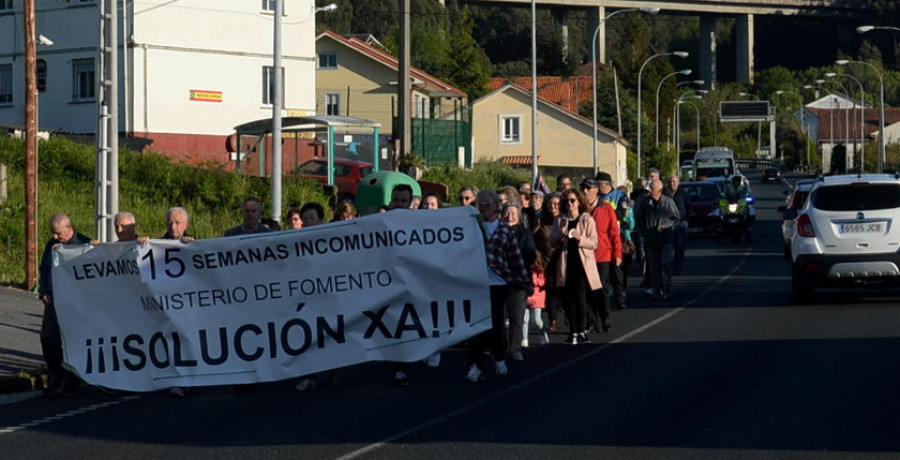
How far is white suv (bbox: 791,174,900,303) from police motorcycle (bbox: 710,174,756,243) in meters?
20.3

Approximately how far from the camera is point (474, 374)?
1340cm

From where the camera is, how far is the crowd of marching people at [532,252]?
45.5 ft

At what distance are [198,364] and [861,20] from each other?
502ft

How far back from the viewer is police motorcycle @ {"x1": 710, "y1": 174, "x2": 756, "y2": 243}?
41125 millimetres

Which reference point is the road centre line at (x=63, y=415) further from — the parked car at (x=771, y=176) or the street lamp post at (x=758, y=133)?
the street lamp post at (x=758, y=133)

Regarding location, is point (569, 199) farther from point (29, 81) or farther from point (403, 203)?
point (29, 81)

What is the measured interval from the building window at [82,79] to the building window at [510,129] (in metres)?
37.7

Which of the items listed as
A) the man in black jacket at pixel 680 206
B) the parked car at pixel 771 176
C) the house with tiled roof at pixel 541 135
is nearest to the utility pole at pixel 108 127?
the man in black jacket at pixel 680 206

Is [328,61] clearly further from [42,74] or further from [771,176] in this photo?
[771,176]

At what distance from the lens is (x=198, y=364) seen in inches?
523

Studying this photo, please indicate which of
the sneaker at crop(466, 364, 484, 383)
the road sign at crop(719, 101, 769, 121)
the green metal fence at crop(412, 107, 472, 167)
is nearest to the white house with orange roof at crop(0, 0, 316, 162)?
the green metal fence at crop(412, 107, 472, 167)

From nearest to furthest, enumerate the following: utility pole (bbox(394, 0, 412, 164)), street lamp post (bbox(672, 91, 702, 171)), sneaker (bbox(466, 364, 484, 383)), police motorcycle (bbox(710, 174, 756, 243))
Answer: sneaker (bbox(466, 364, 484, 383)) → utility pole (bbox(394, 0, 412, 164)) → police motorcycle (bbox(710, 174, 756, 243)) → street lamp post (bbox(672, 91, 702, 171))

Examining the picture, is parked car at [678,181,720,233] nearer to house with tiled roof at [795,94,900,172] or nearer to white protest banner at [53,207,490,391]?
white protest banner at [53,207,490,391]

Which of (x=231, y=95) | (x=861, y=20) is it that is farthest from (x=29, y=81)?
(x=861, y=20)
